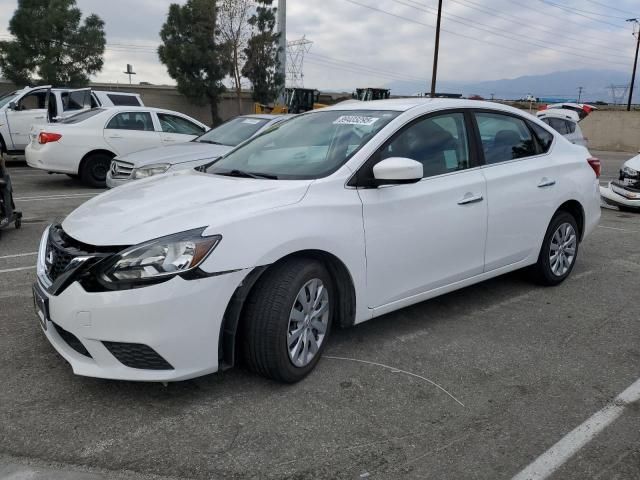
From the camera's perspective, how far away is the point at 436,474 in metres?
2.66

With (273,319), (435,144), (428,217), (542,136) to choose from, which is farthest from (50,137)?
(273,319)

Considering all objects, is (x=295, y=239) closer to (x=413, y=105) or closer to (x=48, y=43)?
(x=413, y=105)

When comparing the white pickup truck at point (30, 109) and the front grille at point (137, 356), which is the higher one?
the white pickup truck at point (30, 109)

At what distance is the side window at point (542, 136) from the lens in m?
5.24

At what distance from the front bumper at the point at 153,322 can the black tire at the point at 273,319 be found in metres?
0.18

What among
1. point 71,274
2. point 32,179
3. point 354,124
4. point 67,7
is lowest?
point 32,179

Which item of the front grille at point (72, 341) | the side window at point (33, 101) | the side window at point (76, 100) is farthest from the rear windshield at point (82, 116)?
the front grille at point (72, 341)

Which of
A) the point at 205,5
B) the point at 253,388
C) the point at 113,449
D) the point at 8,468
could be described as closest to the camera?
the point at 8,468

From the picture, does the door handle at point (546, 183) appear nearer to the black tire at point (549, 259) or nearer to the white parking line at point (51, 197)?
the black tire at point (549, 259)

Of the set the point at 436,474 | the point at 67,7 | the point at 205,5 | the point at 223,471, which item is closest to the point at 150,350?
the point at 223,471

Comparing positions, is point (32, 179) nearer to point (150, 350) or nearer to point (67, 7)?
point (150, 350)

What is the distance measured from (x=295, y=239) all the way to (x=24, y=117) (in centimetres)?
1314

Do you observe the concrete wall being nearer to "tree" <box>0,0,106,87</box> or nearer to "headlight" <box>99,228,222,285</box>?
"tree" <box>0,0,106,87</box>

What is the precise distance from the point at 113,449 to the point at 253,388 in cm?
86
